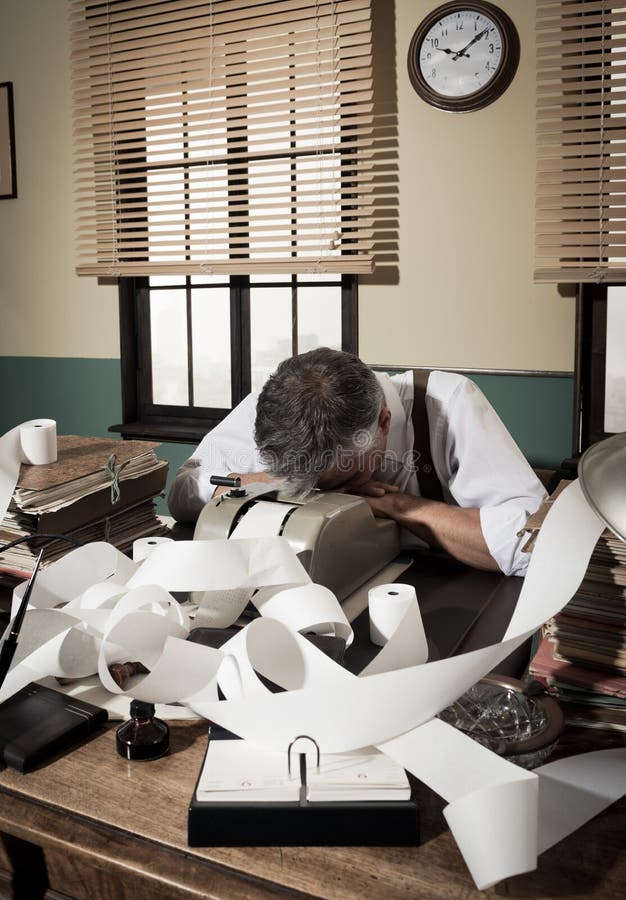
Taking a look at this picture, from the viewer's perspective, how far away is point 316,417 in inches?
63.9

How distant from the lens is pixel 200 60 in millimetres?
3664

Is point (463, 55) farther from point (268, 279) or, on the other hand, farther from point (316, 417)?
point (316, 417)

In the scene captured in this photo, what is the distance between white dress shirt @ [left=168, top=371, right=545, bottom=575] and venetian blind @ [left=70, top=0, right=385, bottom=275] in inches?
58.1

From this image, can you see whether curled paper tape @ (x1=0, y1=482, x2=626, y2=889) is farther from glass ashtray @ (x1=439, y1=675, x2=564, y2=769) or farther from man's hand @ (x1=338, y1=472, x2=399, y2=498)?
man's hand @ (x1=338, y1=472, x2=399, y2=498)

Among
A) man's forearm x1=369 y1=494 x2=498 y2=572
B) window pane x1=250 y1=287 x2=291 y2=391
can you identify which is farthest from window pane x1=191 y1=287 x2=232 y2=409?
man's forearm x1=369 y1=494 x2=498 y2=572

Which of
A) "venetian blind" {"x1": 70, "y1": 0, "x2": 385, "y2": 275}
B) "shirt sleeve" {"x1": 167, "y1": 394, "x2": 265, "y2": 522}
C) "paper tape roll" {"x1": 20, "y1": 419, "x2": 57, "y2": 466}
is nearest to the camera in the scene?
"paper tape roll" {"x1": 20, "y1": 419, "x2": 57, "y2": 466}

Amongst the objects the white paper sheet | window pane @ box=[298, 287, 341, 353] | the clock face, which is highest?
the clock face

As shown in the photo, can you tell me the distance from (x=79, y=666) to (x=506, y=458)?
1.22 meters

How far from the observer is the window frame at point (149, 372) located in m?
3.91

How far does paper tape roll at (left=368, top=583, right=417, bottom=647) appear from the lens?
1119 millimetres

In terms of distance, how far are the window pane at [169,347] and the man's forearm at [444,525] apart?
2.65 metres

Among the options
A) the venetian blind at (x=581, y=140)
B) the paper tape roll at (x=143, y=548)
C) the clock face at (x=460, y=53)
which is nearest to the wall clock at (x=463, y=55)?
Answer: the clock face at (x=460, y=53)

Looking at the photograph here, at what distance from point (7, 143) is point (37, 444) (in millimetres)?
3344

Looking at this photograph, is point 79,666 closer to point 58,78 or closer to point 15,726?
point 15,726
